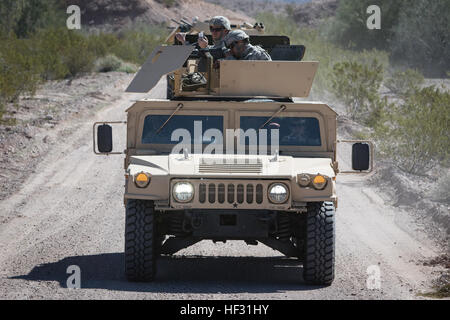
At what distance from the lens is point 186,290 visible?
7.53 meters

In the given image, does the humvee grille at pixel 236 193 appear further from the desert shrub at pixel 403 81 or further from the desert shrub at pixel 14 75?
the desert shrub at pixel 403 81

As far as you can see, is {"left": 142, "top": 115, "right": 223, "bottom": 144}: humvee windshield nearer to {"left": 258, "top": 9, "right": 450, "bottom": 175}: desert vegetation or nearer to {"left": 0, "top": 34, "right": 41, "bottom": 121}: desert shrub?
{"left": 258, "top": 9, "right": 450, "bottom": 175}: desert vegetation

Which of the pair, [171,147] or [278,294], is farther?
[171,147]

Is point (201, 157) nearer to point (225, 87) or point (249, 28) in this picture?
point (225, 87)

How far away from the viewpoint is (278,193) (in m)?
7.60

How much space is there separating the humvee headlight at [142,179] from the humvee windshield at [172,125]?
1012 millimetres

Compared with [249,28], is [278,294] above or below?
below

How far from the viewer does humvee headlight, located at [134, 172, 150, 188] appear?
24.9ft

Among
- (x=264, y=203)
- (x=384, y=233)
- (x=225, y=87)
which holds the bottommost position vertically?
→ (x=384, y=233)

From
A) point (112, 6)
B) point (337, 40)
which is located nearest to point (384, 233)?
point (337, 40)

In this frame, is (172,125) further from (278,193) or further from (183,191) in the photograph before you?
(278,193)

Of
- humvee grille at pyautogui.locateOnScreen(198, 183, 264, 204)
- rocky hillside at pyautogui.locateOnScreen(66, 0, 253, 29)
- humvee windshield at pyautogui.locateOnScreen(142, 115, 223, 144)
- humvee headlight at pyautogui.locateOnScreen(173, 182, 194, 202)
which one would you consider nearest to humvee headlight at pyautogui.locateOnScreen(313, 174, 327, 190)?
humvee grille at pyautogui.locateOnScreen(198, 183, 264, 204)
